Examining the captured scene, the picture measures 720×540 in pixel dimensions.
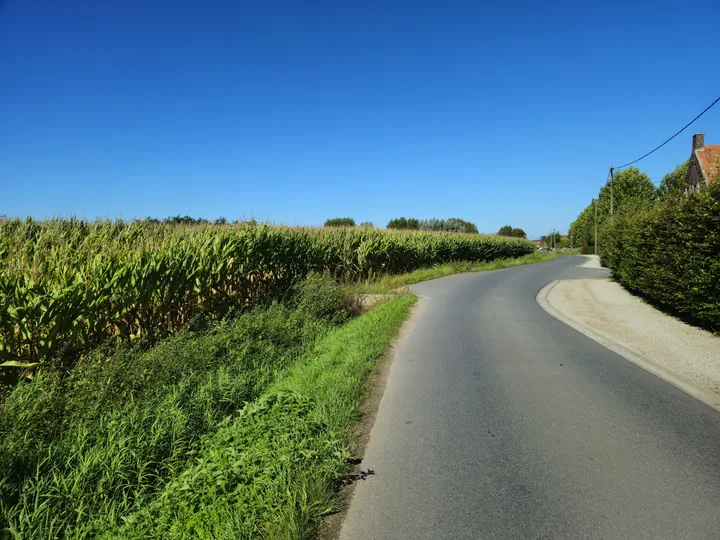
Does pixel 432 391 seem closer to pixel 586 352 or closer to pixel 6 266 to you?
pixel 586 352

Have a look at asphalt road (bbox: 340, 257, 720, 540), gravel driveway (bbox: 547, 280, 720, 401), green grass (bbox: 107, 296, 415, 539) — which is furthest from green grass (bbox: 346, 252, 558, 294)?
green grass (bbox: 107, 296, 415, 539)

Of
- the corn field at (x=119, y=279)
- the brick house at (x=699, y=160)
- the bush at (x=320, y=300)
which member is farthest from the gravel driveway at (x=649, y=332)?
the brick house at (x=699, y=160)

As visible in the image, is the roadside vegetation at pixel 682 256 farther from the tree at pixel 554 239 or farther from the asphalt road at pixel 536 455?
the tree at pixel 554 239

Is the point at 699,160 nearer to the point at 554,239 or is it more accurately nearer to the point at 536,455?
the point at 536,455

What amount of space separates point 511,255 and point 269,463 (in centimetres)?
5117

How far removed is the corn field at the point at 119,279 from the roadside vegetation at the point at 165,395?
0.03m

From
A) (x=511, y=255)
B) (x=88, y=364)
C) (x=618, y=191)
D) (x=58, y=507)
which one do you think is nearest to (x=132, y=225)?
(x=88, y=364)

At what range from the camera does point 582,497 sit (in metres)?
3.04

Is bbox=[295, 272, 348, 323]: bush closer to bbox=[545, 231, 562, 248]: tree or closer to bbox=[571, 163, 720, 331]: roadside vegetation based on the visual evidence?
bbox=[571, 163, 720, 331]: roadside vegetation

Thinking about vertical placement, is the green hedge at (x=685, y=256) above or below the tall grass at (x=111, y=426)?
above

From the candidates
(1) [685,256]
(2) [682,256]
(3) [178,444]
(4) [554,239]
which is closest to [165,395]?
(3) [178,444]

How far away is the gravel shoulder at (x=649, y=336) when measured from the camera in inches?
229

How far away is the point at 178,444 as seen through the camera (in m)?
3.61

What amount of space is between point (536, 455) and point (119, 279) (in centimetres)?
531
